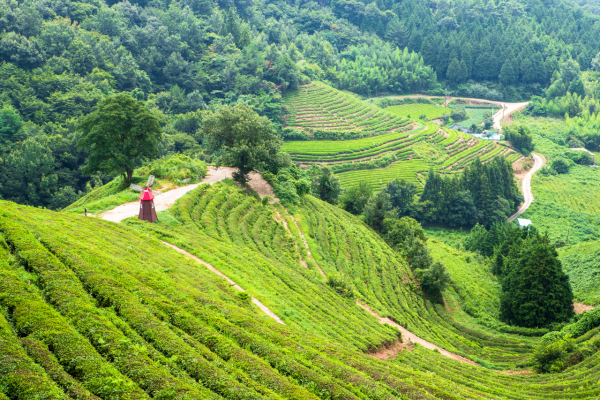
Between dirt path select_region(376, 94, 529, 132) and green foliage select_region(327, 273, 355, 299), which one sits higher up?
green foliage select_region(327, 273, 355, 299)

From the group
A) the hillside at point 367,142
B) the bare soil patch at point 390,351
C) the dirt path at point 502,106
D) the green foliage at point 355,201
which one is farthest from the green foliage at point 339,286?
the dirt path at point 502,106

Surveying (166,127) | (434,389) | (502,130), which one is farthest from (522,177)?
(434,389)

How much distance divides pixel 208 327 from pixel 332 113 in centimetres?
8714

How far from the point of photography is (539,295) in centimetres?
3381

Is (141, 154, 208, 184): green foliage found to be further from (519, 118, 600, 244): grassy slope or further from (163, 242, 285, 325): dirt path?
(519, 118, 600, 244): grassy slope

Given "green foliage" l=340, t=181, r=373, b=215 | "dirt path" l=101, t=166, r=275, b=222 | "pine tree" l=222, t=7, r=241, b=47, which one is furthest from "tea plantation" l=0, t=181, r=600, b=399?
"pine tree" l=222, t=7, r=241, b=47

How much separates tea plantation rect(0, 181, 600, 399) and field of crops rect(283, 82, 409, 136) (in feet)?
207

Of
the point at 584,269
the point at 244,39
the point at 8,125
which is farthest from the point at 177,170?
the point at 244,39

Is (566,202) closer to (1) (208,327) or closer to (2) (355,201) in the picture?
(2) (355,201)

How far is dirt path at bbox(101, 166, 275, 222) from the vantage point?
3006 cm

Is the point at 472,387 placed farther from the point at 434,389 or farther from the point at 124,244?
the point at 124,244

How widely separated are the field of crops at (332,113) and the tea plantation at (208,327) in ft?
207

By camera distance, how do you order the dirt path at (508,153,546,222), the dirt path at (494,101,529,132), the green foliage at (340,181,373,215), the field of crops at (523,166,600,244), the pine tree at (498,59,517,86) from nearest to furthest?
the green foliage at (340,181,373,215), the field of crops at (523,166,600,244), the dirt path at (508,153,546,222), the dirt path at (494,101,529,132), the pine tree at (498,59,517,86)

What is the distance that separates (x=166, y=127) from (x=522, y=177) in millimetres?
67083
